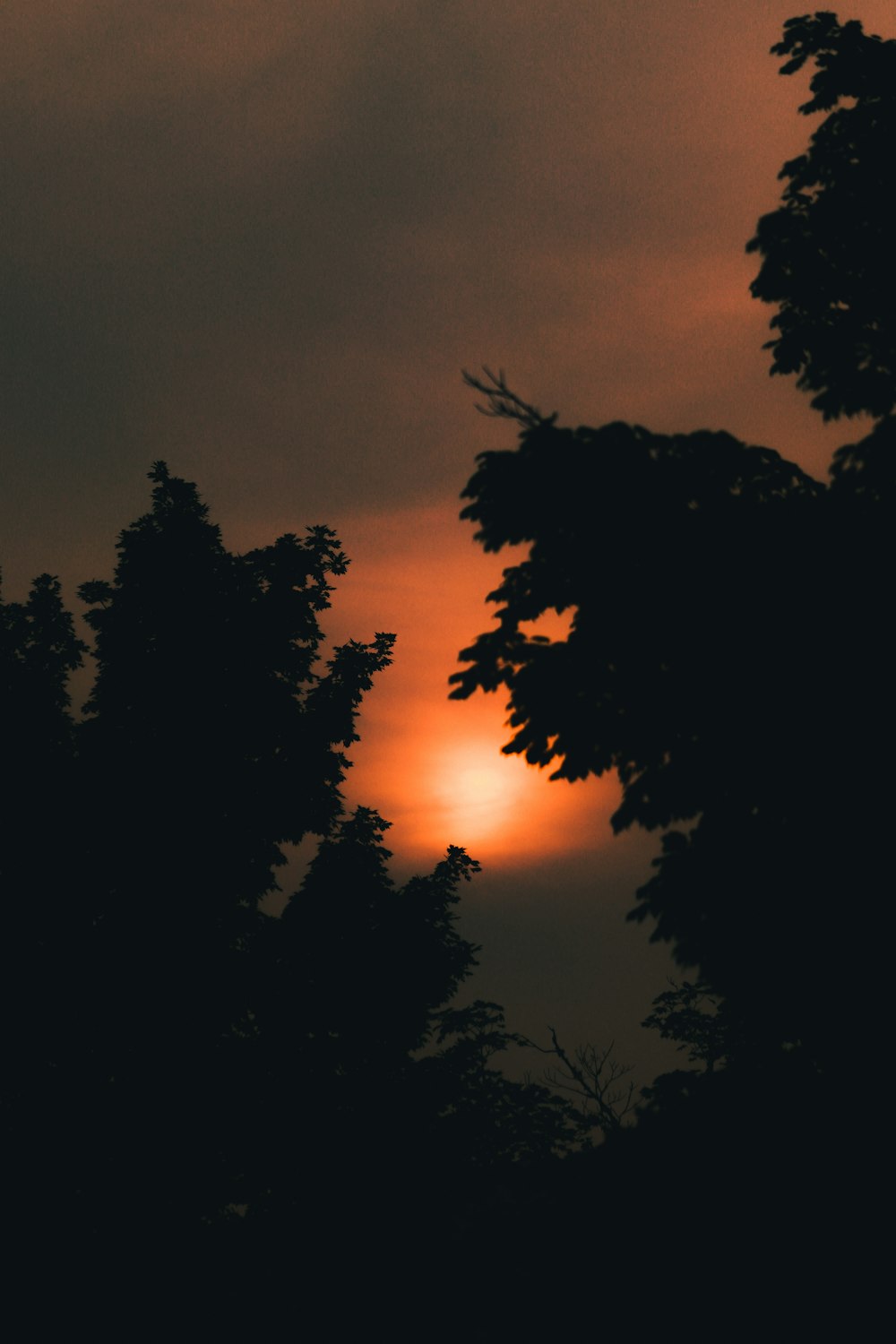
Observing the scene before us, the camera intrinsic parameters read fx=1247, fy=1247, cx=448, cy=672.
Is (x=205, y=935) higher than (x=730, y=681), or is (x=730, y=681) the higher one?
(x=205, y=935)

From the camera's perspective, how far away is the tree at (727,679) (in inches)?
372

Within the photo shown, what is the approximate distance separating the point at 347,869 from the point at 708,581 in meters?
11.8

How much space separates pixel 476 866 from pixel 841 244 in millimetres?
12062

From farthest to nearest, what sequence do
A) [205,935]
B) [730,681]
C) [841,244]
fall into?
[205,935] → [841,244] → [730,681]

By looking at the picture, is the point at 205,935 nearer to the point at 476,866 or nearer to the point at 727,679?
the point at 476,866

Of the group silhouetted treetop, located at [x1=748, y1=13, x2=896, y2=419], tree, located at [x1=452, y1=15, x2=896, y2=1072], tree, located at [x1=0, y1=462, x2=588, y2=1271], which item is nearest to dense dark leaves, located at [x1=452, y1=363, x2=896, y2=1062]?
tree, located at [x1=452, y1=15, x2=896, y2=1072]

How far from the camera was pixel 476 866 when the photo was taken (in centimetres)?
2120

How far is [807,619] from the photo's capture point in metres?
9.70

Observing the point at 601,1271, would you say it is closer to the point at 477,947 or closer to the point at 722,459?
the point at 722,459

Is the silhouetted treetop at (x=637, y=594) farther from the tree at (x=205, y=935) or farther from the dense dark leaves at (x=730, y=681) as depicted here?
the tree at (x=205, y=935)

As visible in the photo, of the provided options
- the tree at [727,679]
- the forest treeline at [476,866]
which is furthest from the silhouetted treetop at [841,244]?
the tree at [727,679]

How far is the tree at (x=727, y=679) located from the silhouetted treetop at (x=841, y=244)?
1.96 meters

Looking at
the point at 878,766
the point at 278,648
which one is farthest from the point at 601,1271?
the point at 278,648

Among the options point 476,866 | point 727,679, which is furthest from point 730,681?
point 476,866
